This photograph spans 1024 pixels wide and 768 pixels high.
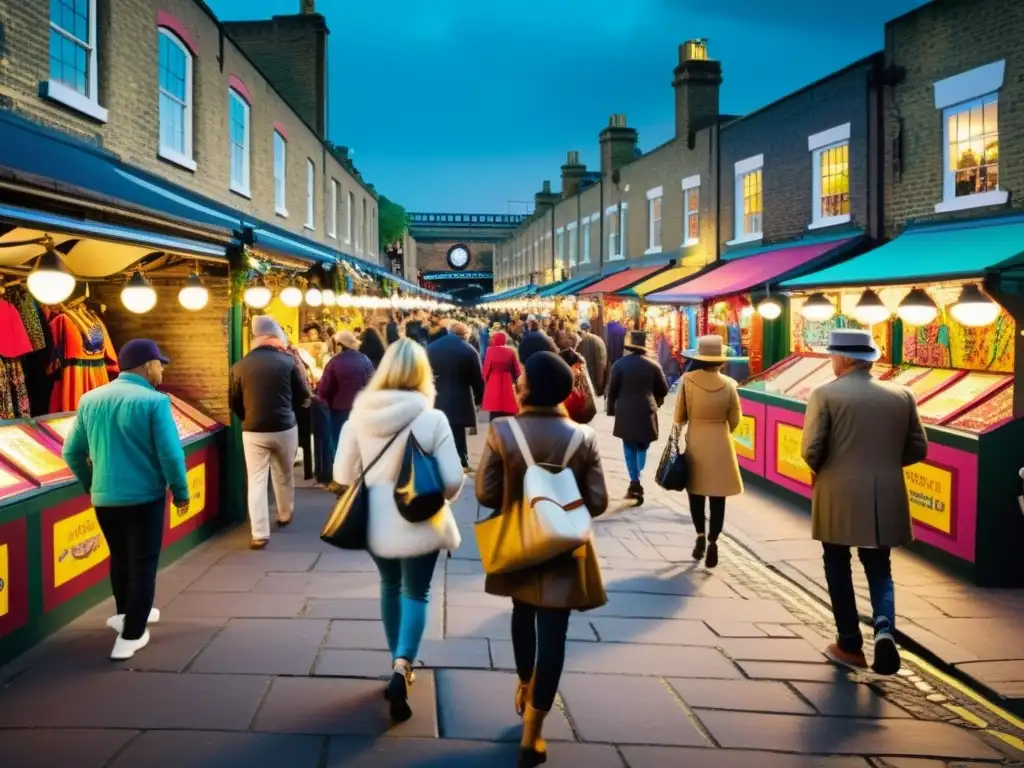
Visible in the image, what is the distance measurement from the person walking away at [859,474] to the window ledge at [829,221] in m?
9.97

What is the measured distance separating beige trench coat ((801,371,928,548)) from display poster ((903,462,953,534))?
195cm

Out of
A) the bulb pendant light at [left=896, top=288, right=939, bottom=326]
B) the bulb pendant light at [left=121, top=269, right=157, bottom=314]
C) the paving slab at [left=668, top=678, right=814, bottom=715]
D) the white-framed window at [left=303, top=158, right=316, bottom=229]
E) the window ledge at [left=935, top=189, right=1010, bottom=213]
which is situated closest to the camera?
the paving slab at [left=668, top=678, right=814, bottom=715]

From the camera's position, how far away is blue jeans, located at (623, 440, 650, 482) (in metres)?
9.38

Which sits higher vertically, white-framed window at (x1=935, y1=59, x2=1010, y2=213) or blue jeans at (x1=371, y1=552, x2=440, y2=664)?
white-framed window at (x1=935, y1=59, x2=1010, y2=213)

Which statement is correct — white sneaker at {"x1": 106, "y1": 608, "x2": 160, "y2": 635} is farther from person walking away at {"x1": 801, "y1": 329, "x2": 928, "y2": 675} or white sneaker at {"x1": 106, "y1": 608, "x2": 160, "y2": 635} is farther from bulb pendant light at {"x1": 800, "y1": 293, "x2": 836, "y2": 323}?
bulb pendant light at {"x1": 800, "y1": 293, "x2": 836, "y2": 323}

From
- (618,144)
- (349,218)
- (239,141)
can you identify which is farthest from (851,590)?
(618,144)

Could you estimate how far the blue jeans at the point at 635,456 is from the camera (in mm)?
9375

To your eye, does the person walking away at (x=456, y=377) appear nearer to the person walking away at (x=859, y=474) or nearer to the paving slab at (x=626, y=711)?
the person walking away at (x=859, y=474)

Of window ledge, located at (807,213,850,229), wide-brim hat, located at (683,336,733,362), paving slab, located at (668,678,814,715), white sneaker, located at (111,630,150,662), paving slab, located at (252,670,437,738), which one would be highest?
window ledge, located at (807,213,850,229)

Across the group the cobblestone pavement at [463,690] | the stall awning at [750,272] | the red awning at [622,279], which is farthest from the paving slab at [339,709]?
the red awning at [622,279]

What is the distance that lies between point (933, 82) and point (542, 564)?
11.3m

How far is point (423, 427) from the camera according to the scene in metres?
4.36

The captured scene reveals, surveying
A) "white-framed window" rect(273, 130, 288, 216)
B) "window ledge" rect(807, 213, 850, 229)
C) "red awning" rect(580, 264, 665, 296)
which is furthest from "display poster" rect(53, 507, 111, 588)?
"red awning" rect(580, 264, 665, 296)

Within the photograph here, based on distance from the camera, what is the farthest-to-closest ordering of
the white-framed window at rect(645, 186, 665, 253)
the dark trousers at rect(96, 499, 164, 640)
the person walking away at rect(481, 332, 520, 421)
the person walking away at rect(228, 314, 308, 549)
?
the white-framed window at rect(645, 186, 665, 253), the person walking away at rect(481, 332, 520, 421), the person walking away at rect(228, 314, 308, 549), the dark trousers at rect(96, 499, 164, 640)
